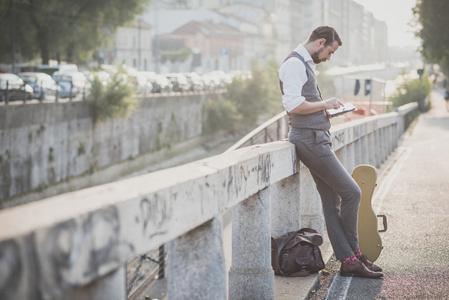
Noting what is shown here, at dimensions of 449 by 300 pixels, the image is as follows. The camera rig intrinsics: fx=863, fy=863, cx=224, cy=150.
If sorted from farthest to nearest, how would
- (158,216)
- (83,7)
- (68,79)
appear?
(83,7) → (68,79) → (158,216)

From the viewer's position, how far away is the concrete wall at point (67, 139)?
31095 millimetres

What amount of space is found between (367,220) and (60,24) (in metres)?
41.3

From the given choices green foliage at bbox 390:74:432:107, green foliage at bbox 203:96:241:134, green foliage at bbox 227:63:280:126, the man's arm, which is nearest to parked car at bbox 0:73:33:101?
green foliage at bbox 203:96:241:134

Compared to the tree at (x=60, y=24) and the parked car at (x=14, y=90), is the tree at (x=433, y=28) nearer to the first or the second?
the tree at (x=60, y=24)

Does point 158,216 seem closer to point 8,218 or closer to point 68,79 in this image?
point 8,218

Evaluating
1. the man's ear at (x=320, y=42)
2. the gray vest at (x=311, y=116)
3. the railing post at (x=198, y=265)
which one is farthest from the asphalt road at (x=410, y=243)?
the railing post at (x=198, y=265)

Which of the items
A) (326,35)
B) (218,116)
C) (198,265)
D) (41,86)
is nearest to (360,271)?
(326,35)

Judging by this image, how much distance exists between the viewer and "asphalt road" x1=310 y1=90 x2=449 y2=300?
224 inches

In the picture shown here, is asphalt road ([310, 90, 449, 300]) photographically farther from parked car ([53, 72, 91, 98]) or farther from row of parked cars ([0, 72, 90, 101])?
parked car ([53, 72, 91, 98])

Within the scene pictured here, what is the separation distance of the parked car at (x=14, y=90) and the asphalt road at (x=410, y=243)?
67.4ft

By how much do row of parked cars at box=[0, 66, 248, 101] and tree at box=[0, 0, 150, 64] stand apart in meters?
1.44

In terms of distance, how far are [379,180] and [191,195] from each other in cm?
1034

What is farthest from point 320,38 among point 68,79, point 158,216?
point 68,79

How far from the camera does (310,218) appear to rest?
7133 millimetres
